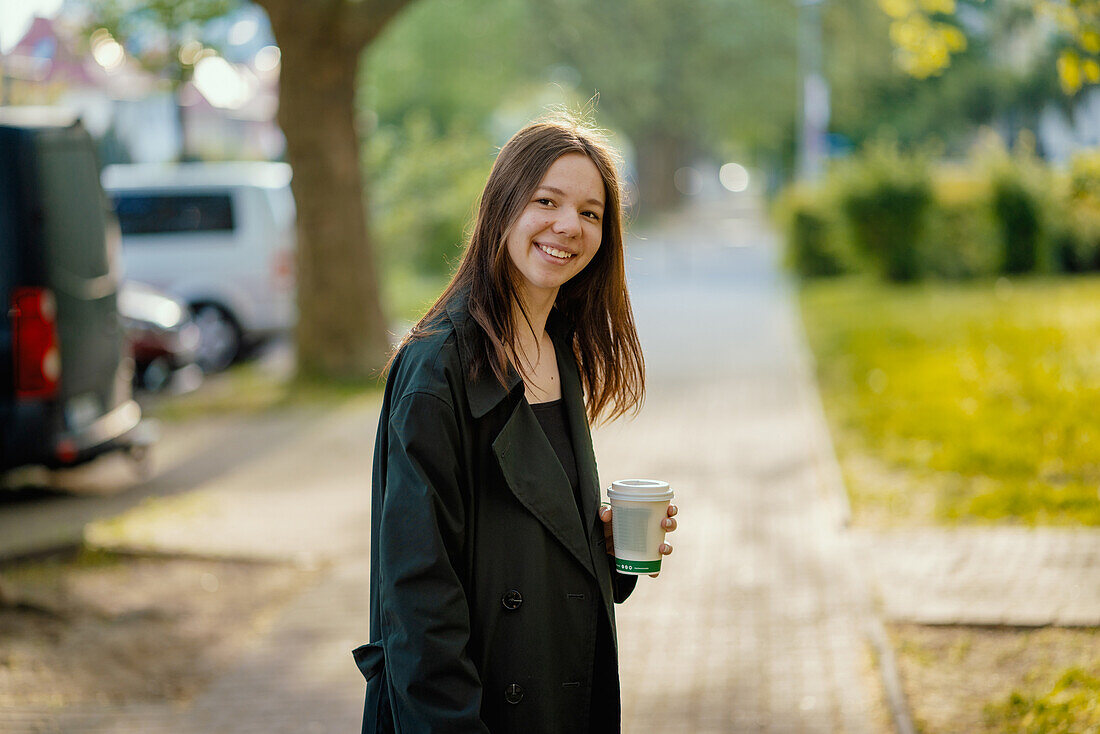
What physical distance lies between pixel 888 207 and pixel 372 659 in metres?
19.9

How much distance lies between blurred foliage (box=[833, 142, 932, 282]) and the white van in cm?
1078

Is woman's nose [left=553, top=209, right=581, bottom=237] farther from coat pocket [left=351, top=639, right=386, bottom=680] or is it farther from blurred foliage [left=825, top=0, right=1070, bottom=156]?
blurred foliage [left=825, top=0, right=1070, bottom=156]

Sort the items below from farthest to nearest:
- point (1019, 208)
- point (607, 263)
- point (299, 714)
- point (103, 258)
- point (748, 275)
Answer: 1. point (748, 275)
2. point (1019, 208)
3. point (103, 258)
4. point (299, 714)
5. point (607, 263)

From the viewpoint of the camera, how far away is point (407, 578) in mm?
2143

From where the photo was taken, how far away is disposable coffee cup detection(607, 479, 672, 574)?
2.46 m

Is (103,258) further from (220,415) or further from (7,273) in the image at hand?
(220,415)

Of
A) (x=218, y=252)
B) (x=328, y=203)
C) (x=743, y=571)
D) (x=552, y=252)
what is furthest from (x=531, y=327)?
(x=218, y=252)

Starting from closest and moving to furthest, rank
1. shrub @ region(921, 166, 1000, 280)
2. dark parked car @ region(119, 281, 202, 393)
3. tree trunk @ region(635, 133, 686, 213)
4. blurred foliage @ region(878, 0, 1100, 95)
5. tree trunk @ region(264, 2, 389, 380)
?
blurred foliage @ region(878, 0, 1100, 95)
tree trunk @ region(264, 2, 389, 380)
dark parked car @ region(119, 281, 202, 393)
shrub @ region(921, 166, 1000, 280)
tree trunk @ region(635, 133, 686, 213)

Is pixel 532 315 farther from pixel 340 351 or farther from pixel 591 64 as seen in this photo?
pixel 591 64

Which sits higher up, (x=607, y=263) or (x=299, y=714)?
(x=607, y=263)

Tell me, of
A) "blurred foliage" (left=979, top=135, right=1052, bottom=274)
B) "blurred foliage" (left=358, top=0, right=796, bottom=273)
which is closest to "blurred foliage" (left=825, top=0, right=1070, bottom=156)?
"blurred foliage" (left=358, top=0, right=796, bottom=273)

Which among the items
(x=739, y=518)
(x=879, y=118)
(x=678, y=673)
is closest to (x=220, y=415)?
(x=739, y=518)

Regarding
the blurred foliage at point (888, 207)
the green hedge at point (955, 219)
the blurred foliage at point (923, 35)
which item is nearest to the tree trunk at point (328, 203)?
the blurred foliage at point (923, 35)

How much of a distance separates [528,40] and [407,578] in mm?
35779
